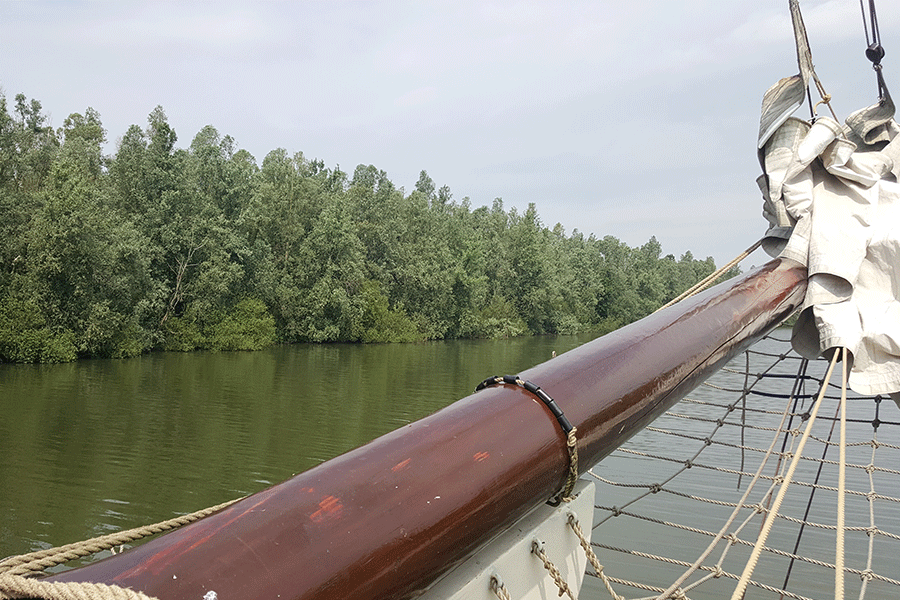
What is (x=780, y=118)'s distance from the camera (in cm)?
224

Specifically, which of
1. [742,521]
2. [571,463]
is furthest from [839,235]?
[742,521]

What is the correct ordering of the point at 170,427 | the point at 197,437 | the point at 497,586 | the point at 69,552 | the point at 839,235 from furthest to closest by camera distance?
the point at 170,427 → the point at 197,437 → the point at 839,235 → the point at 497,586 → the point at 69,552

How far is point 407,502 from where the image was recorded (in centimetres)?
77

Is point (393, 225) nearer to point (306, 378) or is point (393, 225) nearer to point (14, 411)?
point (306, 378)

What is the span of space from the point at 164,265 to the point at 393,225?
12936mm

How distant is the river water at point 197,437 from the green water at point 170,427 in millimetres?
30

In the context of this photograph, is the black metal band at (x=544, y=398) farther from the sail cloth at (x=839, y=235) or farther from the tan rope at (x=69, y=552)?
the sail cloth at (x=839, y=235)

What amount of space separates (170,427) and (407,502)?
13.2 meters

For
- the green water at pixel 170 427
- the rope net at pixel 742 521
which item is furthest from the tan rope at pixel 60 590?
the rope net at pixel 742 521

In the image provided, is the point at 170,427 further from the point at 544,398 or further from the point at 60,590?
the point at 60,590

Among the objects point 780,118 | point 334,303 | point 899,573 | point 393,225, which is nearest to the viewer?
point 780,118

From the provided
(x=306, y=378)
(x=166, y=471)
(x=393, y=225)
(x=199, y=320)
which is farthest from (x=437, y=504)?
(x=393, y=225)

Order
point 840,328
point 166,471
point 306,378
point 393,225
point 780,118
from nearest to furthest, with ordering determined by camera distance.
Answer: point 840,328 < point 780,118 < point 166,471 < point 306,378 < point 393,225

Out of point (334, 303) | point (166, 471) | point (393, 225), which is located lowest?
point (166, 471)
